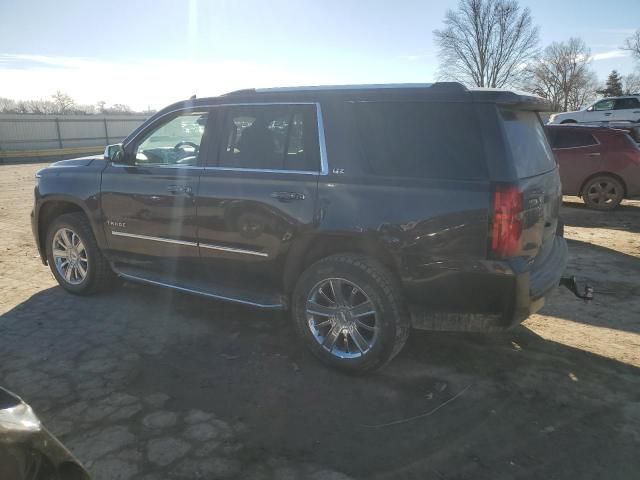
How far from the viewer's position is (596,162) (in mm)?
9727

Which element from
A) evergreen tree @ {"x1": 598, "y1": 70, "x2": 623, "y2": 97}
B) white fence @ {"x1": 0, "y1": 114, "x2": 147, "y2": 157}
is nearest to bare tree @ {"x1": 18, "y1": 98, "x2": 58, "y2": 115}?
white fence @ {"x1": 0, "y1": 114, "x2": 147, "y2": 157}

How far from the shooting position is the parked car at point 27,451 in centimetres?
146

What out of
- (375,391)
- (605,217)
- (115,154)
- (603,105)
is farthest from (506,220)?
(603,105)

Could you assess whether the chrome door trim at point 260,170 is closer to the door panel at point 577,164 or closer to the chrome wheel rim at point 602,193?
the door panel at point 577,164

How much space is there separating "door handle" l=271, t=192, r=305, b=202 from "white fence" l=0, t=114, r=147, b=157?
1055 inches

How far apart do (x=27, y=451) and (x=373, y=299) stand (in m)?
2.22

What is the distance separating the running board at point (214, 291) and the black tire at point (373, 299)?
1.11 feet

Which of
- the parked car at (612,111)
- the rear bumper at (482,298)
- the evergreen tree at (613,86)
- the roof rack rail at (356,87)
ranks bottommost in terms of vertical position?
the rear bumper at (482,298)

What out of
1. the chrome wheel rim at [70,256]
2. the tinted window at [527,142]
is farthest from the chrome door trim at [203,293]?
the tinted window at [527,142]

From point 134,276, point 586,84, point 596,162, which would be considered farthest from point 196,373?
Answer: point 586,84

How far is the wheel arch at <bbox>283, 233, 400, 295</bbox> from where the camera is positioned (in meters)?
3.35

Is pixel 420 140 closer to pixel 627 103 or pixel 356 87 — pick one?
pixel 356 87

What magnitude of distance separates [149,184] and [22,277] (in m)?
2.52

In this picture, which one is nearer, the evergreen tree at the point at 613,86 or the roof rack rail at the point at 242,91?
the roof rack rail at the point at 242,91
